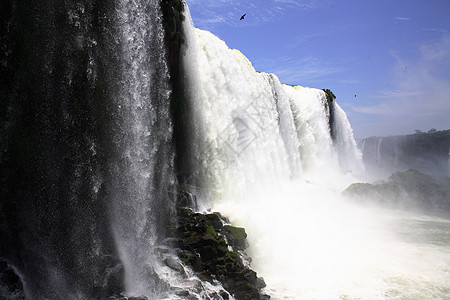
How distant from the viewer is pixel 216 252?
27.4 ft

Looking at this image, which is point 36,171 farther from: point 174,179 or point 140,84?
point 174,179

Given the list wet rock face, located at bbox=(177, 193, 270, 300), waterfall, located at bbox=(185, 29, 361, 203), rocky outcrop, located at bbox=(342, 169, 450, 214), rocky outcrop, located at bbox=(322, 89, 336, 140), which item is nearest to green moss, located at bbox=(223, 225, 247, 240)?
wet rock face, located at bbox=(177, 193, 270, 300)

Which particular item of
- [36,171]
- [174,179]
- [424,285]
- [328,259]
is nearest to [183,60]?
[174,179]

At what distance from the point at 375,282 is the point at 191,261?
4880 millimetres

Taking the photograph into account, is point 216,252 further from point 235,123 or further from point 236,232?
point 235,123

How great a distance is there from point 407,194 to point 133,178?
55.4 ft

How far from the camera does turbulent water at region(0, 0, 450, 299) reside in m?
6.50

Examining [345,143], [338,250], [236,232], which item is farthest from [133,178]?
[345,143]

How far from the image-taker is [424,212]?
17.8 meters

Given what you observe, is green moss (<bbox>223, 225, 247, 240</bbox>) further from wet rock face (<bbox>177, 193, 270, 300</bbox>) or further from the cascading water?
the cascading water

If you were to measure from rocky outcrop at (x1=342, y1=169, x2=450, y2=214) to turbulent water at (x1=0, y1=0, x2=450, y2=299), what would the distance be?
5.15 meters

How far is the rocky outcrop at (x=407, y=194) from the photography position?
1831 cm

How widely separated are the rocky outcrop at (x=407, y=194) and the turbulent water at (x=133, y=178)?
515 cm

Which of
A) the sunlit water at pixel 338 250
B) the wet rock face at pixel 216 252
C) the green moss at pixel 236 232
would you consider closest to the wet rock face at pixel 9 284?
the wet rock face at pixel 216 252
